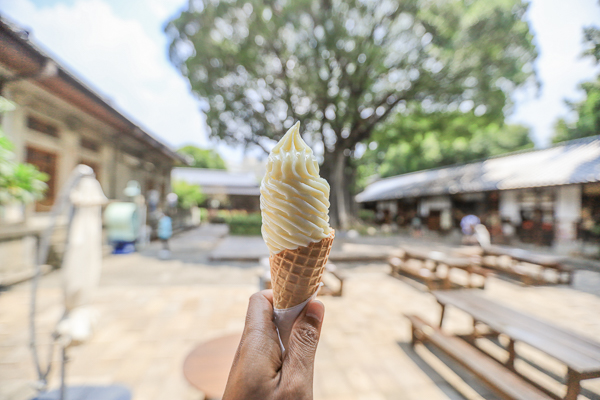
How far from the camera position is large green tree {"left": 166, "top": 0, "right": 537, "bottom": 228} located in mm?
8961

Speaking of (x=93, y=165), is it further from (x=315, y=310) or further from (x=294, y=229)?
(x=315, y=310)

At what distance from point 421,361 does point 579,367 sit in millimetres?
1589

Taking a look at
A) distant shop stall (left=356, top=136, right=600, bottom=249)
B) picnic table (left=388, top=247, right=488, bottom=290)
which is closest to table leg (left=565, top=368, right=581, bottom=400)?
picnic table (left=388, top=247, right=488, bottom=290)

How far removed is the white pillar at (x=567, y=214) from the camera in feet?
30.8

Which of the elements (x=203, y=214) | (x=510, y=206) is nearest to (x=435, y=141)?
(x=510, y=206)

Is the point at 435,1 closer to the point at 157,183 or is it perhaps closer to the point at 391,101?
the point at 391,101

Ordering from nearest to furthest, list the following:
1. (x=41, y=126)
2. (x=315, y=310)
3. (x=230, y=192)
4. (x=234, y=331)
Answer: (x=315, y=310) → (x=234, y=331) → (x=41, y=126) → (x=230, y=192)

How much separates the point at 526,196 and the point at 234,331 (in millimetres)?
13611

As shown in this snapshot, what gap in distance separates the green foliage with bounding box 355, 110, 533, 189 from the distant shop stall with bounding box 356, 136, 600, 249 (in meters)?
2.26

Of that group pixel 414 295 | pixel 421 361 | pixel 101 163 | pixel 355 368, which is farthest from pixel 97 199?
pixel 101 163

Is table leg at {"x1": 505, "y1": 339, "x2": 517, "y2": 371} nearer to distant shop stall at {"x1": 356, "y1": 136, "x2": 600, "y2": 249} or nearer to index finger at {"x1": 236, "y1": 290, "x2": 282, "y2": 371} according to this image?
index finger at {"x1": 236, "y1": 290, "x2": 282, "y2": 371}

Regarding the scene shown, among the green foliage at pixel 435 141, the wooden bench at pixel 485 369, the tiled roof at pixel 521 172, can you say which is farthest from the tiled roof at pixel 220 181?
the wooden bench at pixel 485 369

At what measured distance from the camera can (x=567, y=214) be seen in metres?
9.77

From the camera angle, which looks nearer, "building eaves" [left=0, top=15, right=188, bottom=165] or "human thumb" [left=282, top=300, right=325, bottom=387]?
"human thumb" [left=282, top=300, right=325, bottom=387]
